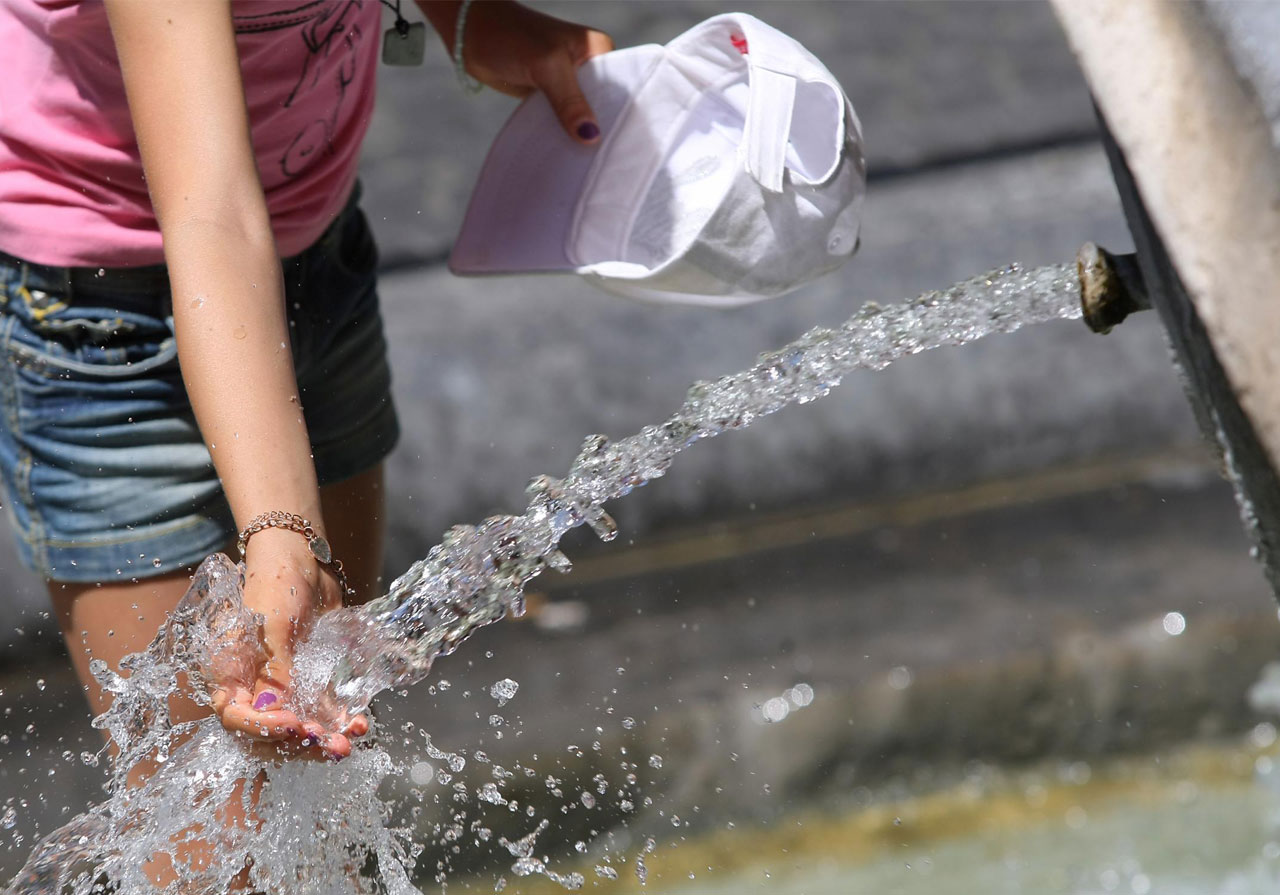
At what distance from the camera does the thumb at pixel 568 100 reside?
105 centimetres

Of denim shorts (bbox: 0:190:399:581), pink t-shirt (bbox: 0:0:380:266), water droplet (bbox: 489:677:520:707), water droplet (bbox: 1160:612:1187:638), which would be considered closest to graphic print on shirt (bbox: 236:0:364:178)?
pink t-shirt (bbox: 0:0:380:266)

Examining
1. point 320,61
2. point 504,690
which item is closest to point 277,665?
point 320,61

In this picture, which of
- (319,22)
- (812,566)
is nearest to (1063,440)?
(812,566)

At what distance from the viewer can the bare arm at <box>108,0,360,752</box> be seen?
2.23 ft

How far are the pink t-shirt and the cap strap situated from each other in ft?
0.92

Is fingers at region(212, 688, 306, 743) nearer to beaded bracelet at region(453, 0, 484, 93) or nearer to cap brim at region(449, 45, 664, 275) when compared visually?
cap brim at region(449, 45, 664, 275)

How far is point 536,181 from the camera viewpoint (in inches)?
42.7

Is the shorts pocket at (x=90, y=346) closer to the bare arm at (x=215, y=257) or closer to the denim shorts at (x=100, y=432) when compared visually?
the denim shorts at (x=100, y=432)

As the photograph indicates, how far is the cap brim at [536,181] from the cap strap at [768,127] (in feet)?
0.45

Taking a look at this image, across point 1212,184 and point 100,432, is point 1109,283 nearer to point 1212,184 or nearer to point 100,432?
point 1212,184

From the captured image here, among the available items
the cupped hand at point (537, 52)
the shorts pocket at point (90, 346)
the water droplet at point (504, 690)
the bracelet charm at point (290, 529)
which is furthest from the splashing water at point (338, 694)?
the water droplet at point (504, 690)

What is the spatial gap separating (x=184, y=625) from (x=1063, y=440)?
1.38 meters

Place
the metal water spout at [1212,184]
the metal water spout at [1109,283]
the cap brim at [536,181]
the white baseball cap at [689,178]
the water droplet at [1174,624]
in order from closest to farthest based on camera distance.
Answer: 1. the metal water spout at [1212,184]
2. the metal water spout at [1109,283]
3. the white baseball cap at [689,178]
4. the cap brim at [536,181]
5. the water droplet at [1174,624]

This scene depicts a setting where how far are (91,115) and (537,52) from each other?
1.16ft
